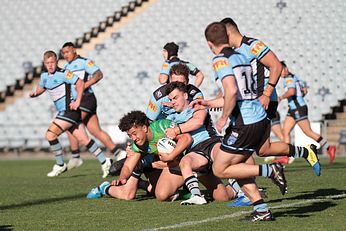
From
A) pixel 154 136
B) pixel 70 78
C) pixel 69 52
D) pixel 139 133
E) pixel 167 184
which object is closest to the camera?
pixel 139 133

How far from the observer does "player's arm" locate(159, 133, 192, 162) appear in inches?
349

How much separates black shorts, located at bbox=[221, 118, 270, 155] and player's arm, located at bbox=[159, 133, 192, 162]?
1.62 metres

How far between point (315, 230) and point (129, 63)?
20973mm

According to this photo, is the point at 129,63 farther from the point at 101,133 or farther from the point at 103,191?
the point at 103,191

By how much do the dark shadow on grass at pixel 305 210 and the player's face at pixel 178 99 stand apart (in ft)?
5.47

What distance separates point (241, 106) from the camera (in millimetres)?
7191

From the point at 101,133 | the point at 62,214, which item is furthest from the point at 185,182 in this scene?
the point at 101,133

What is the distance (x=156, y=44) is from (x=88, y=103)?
13.2 metres

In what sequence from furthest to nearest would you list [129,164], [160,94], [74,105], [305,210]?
[74,105] → [160,94] → [129,164] → [305,210]

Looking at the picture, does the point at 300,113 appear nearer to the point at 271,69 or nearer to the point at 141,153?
the point at 141,153

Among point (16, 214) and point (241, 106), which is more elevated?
point (241, 106)

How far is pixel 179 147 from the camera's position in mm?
8875

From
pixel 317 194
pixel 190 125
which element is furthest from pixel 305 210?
pixel 317 194

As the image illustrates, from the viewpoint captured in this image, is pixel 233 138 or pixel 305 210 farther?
pixel 305 210
